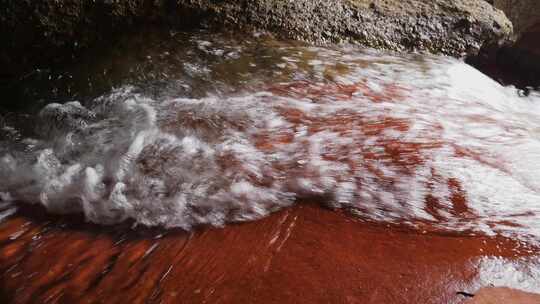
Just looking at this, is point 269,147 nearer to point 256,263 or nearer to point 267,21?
point 256,263

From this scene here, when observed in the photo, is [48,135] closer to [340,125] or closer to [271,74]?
[271,74]

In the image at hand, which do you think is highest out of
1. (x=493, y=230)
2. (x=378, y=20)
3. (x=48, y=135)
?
(x=378, y=20)

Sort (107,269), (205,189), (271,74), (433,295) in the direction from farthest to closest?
(271,74) → (205,189) → (107,269) → (433,295)

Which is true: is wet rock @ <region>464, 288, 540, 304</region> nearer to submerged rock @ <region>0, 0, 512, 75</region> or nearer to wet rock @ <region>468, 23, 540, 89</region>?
submerged rock @ <region>0, 0, 512, 75</region>

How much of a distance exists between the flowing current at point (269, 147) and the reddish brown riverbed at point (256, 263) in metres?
0.12

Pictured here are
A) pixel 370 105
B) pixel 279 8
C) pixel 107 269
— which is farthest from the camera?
pixel 279 8

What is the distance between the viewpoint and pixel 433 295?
155 cm

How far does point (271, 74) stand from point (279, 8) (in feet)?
2.88

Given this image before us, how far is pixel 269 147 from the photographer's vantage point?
2428mm

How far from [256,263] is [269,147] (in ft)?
2.78

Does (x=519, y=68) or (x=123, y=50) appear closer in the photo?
(x=123, y=50)

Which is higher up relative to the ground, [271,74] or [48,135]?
[271,74]

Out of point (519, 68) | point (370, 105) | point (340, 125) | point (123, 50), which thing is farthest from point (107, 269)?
point (519, 68)

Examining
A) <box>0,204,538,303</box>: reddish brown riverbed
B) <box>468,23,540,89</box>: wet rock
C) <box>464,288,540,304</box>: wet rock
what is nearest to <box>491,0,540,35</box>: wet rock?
<box>468,23,540,89</box>: wet rock
